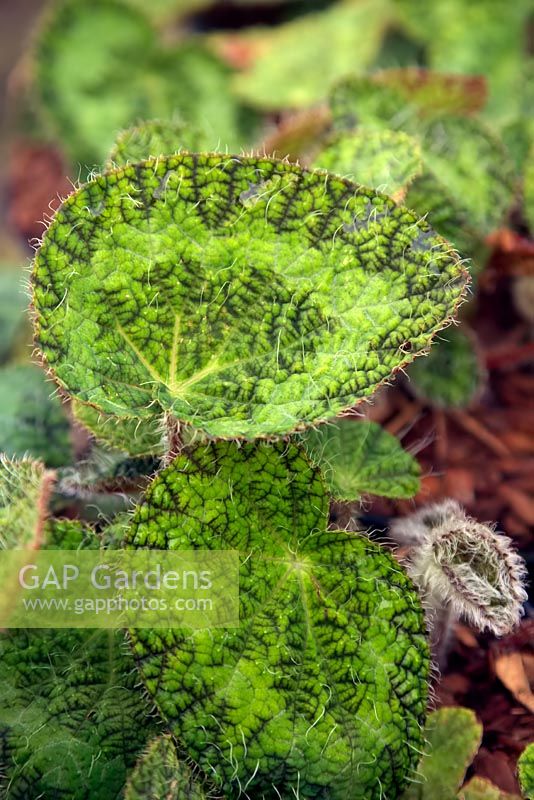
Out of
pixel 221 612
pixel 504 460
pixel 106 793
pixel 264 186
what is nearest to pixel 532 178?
pixel 504 460

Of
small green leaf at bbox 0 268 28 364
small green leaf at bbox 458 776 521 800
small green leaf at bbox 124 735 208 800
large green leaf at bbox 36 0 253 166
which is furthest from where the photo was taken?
large green leaf at bbox 36 0 253 166

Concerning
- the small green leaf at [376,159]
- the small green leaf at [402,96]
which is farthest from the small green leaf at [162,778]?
the small green leaf at [402,96]

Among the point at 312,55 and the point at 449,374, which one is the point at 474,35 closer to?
the point at 312,55

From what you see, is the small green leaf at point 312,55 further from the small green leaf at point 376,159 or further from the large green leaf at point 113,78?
the small green leaf at point 376,159

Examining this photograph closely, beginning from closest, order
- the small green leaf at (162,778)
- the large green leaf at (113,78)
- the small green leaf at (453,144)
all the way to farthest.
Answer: the small green leaf at (162,778), the small green leaf at (453,144), the large green leaf at (113,78)

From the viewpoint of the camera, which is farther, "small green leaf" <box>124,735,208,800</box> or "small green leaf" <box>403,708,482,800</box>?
"small green leaf" <box>403,708,482,800</box>

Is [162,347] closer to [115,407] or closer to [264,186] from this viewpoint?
[115,407]

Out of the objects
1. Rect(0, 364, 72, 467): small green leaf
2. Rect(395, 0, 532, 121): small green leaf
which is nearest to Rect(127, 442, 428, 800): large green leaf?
Rect(0, 364, 72, 467): small green leaf

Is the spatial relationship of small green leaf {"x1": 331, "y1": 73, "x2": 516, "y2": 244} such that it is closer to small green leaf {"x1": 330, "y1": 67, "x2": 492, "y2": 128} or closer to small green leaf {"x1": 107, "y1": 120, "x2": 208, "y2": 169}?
small green leaf {"x1": 330, "y1": 67, "x2": 492, "y2": 128}
